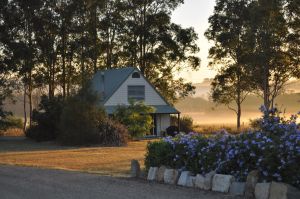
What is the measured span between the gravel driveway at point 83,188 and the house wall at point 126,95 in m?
31.9

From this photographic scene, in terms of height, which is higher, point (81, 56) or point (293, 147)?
point (81, 56)

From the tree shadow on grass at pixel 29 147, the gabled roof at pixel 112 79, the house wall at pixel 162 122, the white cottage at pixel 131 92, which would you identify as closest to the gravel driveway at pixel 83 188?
the tree shadow on grass at pixel 29 147

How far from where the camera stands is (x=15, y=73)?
5706cm

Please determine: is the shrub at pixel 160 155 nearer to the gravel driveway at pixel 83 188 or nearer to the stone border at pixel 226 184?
the stone border at pixel 226 184

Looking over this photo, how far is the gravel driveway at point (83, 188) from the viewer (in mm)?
12062

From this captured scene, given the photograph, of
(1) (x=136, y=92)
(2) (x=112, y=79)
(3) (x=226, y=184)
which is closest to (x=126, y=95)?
(1) (x=136, y=92)

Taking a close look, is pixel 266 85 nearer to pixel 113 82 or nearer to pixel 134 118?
pixel 113 82

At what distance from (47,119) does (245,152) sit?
102ft

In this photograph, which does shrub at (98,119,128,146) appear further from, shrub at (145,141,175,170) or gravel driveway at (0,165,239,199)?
shrub at (145,141,175,170)

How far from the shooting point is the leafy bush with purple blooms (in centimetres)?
1157

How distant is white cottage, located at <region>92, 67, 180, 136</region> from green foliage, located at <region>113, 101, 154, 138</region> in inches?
158

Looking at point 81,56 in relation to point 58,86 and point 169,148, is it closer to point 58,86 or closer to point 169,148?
point 58,86

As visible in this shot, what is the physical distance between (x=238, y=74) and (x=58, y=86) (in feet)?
65.4

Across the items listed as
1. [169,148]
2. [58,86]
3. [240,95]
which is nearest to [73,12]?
[58,86]
